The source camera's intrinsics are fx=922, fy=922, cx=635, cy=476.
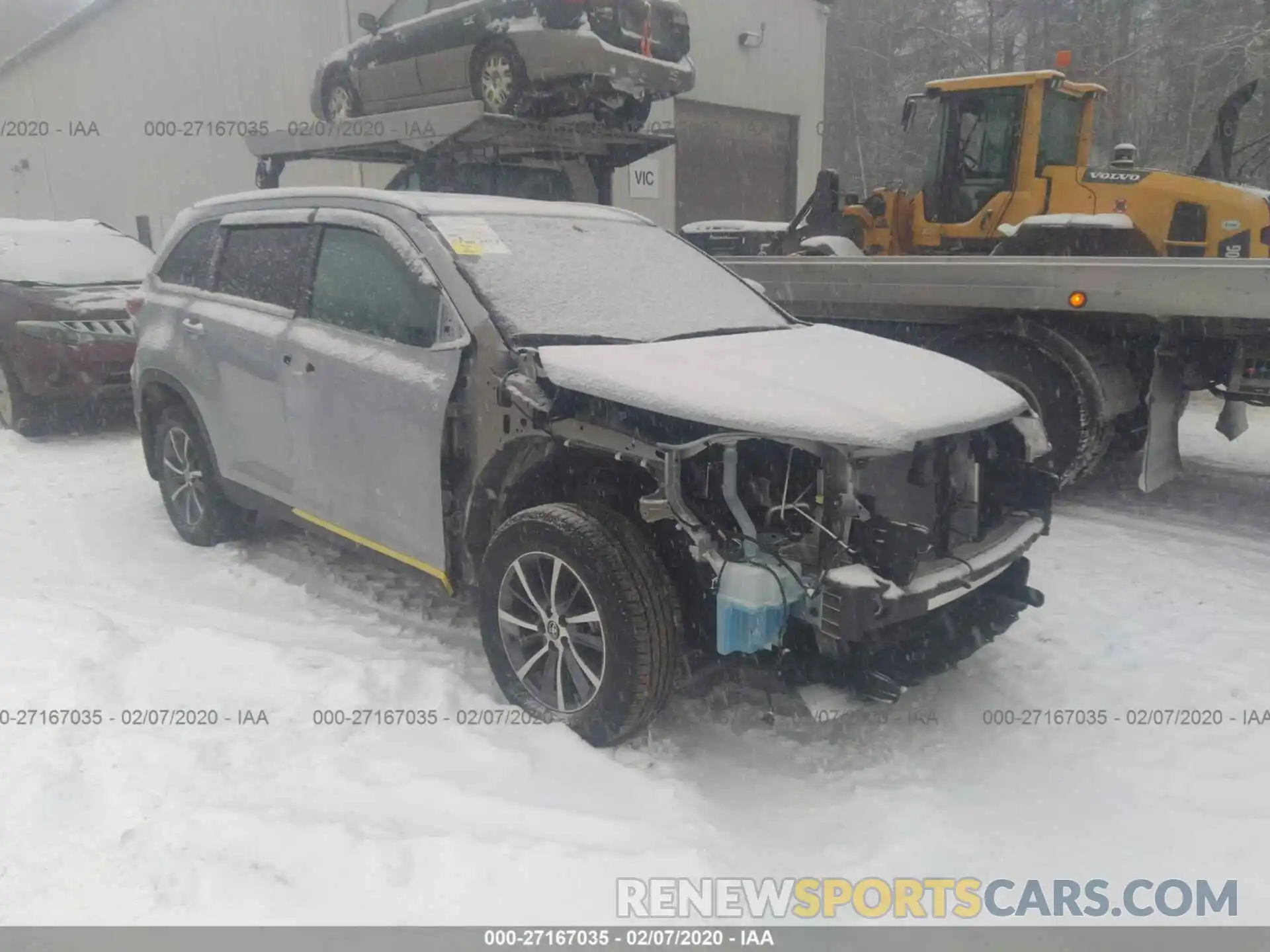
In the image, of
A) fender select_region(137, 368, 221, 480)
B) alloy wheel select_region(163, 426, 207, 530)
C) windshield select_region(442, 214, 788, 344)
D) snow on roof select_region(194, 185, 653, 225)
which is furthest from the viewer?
alloy wheel select_region(163, 426, 207, 530)

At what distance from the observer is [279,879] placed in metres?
2.39

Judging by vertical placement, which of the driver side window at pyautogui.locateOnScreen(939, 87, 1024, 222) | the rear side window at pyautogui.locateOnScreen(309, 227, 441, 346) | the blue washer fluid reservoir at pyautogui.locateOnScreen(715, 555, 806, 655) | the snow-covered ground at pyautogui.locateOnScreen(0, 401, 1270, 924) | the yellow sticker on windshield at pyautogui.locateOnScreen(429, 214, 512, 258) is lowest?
the snow-covered ground at pyautogui.locateOnScreen(0, 401, 1270, 924)

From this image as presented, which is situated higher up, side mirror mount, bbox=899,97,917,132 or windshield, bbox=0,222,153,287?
side mirror mount, bbox=899,97,917,132

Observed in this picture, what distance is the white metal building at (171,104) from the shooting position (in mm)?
13492

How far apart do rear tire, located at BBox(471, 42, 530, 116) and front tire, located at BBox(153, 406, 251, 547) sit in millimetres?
4220

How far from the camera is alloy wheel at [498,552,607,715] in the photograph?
302 cm

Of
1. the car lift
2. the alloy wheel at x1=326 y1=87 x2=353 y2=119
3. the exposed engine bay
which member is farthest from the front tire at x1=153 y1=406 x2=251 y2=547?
the alloy wheel at x1=326 y1=87 x2=353 y2=119

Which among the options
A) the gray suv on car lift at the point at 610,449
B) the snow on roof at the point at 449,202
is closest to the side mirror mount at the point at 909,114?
the snow on roof at the point at 449,202

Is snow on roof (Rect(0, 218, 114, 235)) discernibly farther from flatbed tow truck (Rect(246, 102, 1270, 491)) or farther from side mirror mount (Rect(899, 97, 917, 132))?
side mirror mount (Rect(899, 97, 917, 132))

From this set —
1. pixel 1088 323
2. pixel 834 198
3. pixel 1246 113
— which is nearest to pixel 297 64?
pixel 834 198

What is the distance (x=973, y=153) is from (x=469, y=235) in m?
6.21

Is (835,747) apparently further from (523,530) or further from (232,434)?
(232,434)

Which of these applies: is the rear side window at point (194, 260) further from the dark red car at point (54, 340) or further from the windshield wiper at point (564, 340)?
the dark red car at point (54, 340)

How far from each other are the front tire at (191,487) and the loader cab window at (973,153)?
6640mm
